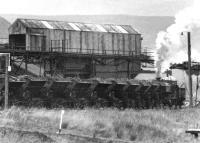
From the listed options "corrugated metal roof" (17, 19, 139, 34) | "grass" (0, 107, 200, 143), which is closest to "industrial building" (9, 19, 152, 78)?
"corrugated metal roof" (17, 19, 139, 34)

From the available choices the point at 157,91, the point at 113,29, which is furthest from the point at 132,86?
the point at 113,29

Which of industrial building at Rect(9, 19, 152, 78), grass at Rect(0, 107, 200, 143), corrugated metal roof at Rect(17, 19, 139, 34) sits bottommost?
grass at Rect(0, 107, 200, 143)

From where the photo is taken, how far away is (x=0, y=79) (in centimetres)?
3353

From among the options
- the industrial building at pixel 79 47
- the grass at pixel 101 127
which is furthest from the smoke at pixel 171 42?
the grass at pixel 101 127

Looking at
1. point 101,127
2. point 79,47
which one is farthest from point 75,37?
point 101,127

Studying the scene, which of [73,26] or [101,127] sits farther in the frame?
[73,26]

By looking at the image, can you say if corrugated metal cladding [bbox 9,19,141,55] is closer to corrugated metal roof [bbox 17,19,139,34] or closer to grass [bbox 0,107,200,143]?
corrugated metal roof [bbox 17,19,139,34]

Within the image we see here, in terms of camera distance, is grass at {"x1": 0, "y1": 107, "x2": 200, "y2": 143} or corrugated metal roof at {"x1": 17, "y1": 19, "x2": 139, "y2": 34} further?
corrugated metal roof at {"x1": 17, "y1": 19, "x2": 139, "y2": 34}

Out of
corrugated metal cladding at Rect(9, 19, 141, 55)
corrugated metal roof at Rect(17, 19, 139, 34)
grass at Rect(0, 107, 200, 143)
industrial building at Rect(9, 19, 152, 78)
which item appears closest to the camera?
grass at Rect(0, 107, 200, 143)

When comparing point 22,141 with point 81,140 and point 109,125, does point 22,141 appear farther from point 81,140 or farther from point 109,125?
point 109,125

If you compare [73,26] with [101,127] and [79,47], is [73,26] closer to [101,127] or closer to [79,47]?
[79,47]

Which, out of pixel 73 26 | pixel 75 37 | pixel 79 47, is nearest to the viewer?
pixel 75 37

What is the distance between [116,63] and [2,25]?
3921 inches

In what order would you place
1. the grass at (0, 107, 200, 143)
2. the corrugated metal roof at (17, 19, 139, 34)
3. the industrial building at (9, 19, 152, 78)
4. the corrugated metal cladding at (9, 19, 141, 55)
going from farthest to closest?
the corrugated metal roof at (17, 19, 139, 34), the corrugated metal cladding at (9, 19, 141, 55), the industrial building at (9, 19, 152, 78), the grass at (0, 107, 200, 143)
